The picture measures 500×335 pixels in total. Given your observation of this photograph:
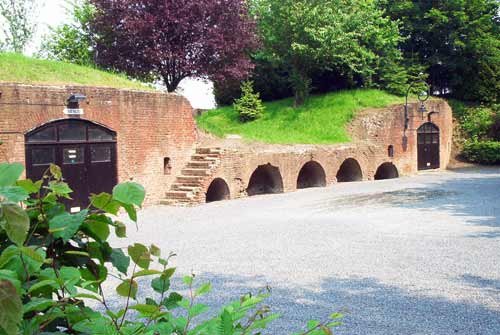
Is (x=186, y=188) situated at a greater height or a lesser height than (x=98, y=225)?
lesser

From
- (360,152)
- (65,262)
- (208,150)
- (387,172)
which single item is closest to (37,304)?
(65,262)

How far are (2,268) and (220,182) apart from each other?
18.3 metres

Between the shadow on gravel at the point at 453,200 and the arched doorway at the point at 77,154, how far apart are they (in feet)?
21.9

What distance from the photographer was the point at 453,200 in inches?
677

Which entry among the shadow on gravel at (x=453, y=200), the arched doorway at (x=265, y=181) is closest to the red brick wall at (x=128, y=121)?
the arched doorway at (x=265, y=181)

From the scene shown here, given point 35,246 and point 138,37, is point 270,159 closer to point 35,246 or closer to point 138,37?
point 138,37

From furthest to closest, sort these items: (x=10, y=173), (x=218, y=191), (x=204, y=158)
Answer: (x=218, y=191)
(x=204, y=158)
(x=10, y=173)

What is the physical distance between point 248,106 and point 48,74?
1675 centimetres

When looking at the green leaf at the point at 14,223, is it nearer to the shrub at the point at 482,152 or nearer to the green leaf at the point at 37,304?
the green leaf at the point at 37,304

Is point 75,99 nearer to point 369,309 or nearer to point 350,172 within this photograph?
point 369,309

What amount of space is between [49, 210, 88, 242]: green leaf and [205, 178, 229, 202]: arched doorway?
1771 cm

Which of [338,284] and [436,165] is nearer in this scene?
[338,284]

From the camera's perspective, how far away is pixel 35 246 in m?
1.19

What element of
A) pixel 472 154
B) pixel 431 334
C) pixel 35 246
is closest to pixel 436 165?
pixel 472 154
